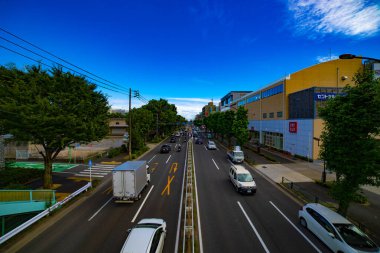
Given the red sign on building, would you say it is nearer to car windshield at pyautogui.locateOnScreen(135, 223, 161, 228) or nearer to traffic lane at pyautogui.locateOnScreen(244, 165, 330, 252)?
traffic lane at pyautogui.locateOnScreen(244, 165, 330, 252)

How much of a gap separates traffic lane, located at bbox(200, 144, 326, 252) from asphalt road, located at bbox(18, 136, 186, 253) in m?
5.36

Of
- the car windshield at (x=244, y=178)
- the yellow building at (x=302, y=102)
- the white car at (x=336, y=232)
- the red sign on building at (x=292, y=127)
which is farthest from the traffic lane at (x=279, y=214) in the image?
→ the red sign on building at (x=292, y=127)

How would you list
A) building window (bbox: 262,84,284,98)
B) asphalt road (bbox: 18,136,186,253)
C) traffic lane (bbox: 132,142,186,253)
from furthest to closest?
building window (bbox: 262,84,284,98) → traffic lane (bbox: 132,142,186,253) → asphalt road (bbox: 18,136,186,253)

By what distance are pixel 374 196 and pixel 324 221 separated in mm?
11495

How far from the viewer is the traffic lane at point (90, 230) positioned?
10.1 meters

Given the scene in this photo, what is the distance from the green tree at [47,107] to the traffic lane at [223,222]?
489 inches

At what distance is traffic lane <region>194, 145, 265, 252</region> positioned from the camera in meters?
10.1

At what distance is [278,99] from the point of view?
41875 millimetres

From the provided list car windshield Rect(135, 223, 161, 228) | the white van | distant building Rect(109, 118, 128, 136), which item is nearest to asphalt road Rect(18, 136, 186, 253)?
car windshield Rect(135, 223, 161, 228)

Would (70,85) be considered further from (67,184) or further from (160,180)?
(160,180)

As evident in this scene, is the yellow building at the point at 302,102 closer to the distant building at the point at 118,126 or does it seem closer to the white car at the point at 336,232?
the white car at the point at 336,232

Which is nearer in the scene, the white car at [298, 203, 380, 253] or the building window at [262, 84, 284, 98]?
the white car at [298, 203, 380, 253]

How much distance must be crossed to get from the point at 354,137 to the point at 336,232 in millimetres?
5216

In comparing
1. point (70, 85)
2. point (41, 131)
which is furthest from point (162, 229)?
point (70, 85)
